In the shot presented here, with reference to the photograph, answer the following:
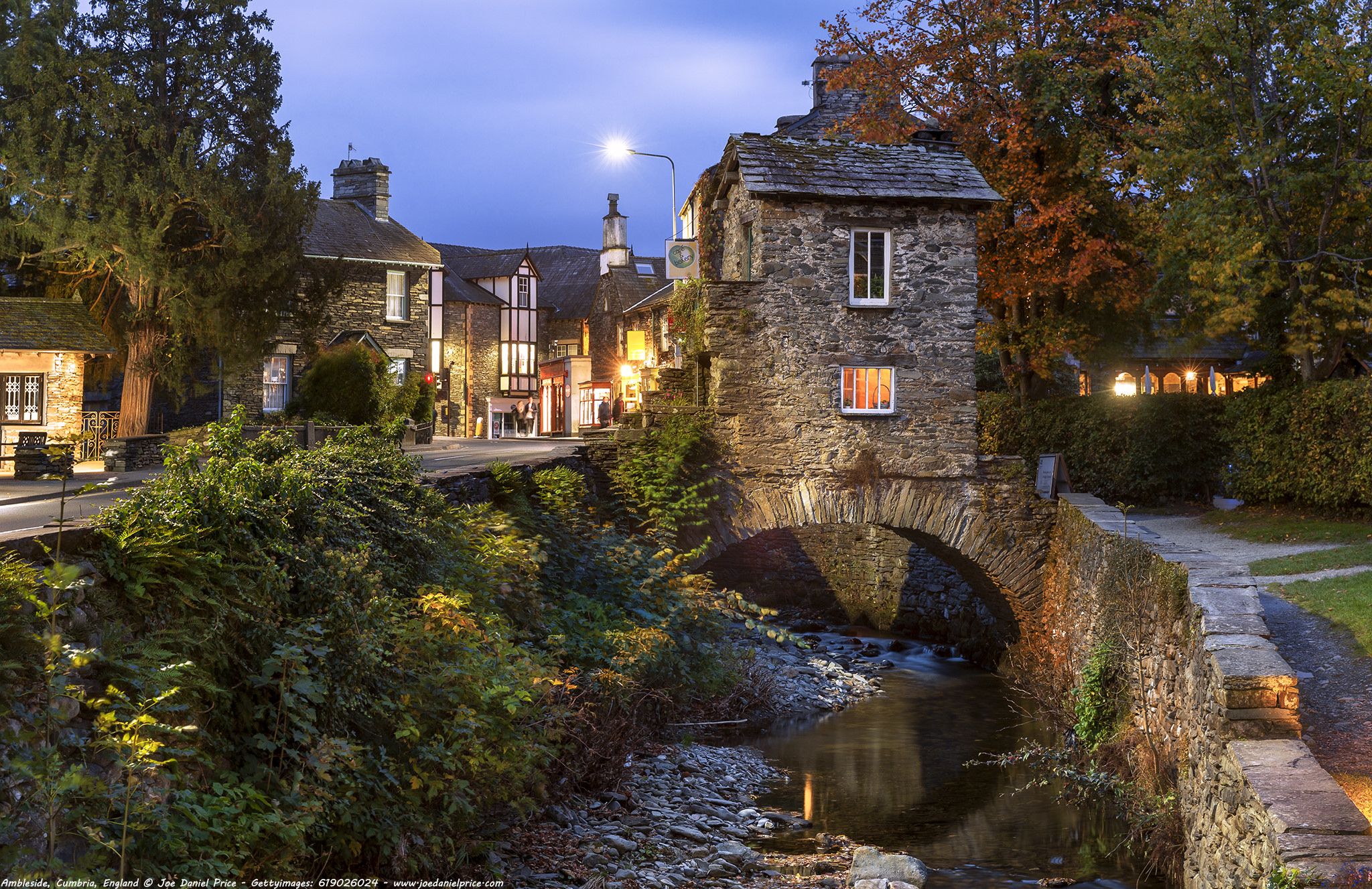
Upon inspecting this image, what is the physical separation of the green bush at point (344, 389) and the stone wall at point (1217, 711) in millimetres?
21349

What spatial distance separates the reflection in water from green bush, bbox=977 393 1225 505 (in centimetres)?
443

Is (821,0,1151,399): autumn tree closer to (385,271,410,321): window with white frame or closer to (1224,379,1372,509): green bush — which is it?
(1224,379,1372,509): green bush

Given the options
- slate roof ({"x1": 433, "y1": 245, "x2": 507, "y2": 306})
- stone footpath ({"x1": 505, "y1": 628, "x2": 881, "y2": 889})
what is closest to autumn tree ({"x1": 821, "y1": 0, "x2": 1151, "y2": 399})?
stone footpath ({"x1": 505, "y1": 628, "x2": 881, "y2": 889})

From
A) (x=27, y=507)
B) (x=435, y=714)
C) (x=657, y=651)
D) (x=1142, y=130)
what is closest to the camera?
(x=435, y=714)

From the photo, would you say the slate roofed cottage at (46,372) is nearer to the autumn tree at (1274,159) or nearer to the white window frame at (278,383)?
the white window frame at (278,383)

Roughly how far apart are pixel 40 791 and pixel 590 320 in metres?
53.9

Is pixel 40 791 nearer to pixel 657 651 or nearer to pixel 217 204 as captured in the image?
pixel 657 651

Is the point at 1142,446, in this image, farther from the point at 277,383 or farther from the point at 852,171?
the point at 277,383

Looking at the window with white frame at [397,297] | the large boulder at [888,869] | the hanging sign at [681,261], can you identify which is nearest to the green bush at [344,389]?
the hanging sign at [681,261]

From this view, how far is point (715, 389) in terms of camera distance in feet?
57.9

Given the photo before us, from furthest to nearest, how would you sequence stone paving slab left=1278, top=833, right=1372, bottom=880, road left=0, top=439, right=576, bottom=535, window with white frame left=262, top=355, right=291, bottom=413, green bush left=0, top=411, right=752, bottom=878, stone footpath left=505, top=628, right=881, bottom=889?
window with white frame left=262, top=355, right=291, bottom=413 < road left=0, top=439, right=576, bottom=535 < stone footpath left=505, top=628, right=881, bottom=889 < stone paving slab left=1278, top=833, right=1372, bottom=880 < green bush left=0, top=411, right=752, bottom=878

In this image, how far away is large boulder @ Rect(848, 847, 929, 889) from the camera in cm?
955

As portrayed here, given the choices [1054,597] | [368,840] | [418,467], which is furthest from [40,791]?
[1054,597]

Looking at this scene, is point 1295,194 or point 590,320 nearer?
point 1295,194
